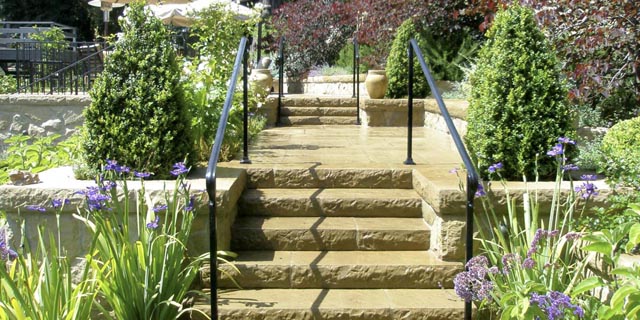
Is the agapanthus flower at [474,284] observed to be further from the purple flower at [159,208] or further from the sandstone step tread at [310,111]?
the sandstone step tread at [310,111]

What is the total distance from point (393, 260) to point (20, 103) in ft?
26.6

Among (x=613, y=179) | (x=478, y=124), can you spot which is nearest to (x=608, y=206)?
(x=613, y=179)

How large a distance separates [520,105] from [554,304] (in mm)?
1845

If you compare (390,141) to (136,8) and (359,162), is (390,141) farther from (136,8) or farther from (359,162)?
(136,8)

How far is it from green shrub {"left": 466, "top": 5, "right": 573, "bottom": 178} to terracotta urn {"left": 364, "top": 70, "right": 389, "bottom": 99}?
4.99 metres

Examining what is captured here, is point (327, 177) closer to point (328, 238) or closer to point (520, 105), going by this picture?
point (328, 238)

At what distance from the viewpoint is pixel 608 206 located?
13.2ft

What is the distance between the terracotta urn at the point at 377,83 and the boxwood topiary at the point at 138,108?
208 inches

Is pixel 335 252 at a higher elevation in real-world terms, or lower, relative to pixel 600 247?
lower

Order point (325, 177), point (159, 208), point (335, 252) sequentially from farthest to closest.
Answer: point (325, 177), point (335, 252), point (159, 208)

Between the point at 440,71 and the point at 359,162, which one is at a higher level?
the point at 440,71

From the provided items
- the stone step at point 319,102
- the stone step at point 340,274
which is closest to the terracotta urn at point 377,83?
the stone step at point 319,102

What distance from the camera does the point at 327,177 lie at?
4.97m

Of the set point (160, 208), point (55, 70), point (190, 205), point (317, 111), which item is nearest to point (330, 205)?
point (190, 205)
